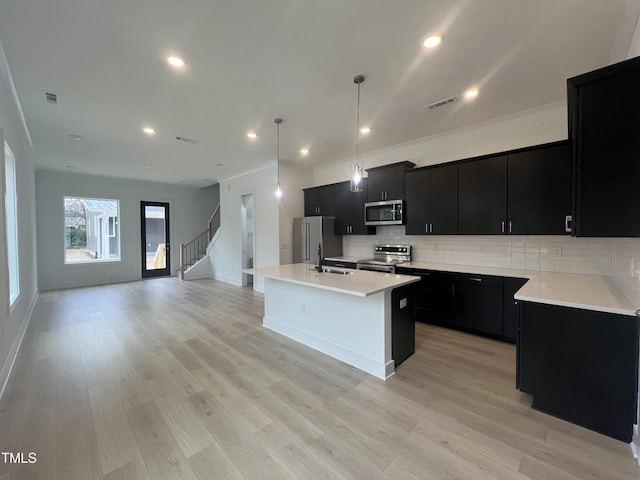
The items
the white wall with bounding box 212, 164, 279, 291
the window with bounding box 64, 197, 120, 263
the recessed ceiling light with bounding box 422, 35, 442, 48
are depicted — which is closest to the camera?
the recessed ceiling light with bounding box 422, 35, 442, 48

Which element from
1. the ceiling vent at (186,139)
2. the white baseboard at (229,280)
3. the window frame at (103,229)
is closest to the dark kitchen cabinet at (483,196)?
the ceiling vent at (186,139)

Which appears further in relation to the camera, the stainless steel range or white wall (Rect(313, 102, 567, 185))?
the stainless steel range

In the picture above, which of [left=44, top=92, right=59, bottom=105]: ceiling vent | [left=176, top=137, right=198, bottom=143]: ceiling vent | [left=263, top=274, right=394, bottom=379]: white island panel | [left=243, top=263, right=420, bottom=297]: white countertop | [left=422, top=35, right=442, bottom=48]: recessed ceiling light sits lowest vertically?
[left=263, top=274, right=394, bottom=379]: white island panel

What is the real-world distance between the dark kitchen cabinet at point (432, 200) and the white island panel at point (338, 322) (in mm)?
2026

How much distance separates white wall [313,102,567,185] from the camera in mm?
3371

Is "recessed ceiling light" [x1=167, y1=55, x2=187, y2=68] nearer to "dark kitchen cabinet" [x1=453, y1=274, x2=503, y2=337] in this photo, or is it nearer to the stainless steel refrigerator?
the stainless steel refrigerator

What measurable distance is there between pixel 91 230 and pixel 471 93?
9421 mm

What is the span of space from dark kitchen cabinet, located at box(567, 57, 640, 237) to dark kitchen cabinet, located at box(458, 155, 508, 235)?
1698 mm

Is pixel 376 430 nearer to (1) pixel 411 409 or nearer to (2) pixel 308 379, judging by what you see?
(1) pixel 411 409

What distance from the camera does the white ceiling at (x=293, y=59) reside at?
1899 mm

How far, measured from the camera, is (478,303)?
3473mm

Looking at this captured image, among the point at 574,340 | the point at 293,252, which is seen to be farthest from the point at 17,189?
the point at 574,340

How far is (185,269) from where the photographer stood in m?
8.49

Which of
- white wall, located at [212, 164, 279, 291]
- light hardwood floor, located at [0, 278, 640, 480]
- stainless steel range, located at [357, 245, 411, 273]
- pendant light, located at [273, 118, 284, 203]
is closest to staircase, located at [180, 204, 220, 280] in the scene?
white wall, located at [212, 164, 279, 291]
